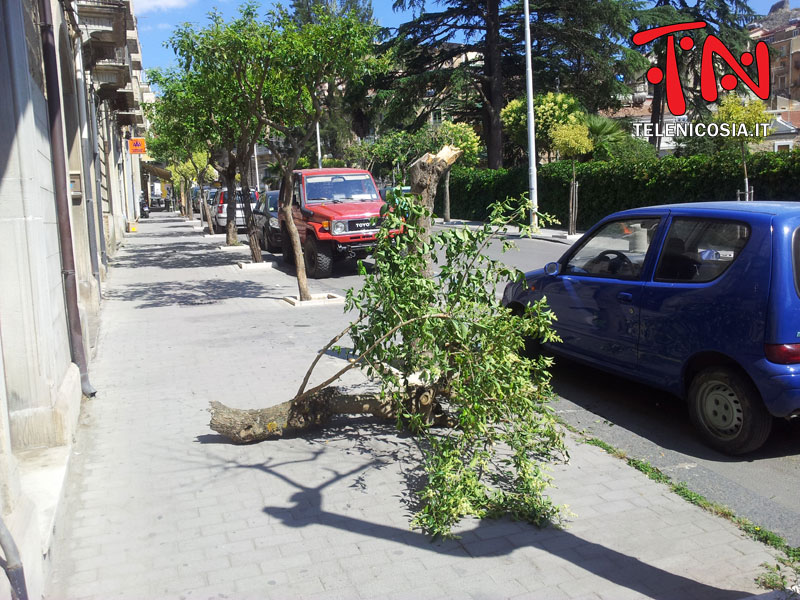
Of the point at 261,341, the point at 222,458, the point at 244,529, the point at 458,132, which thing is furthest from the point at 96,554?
the point at 458,132

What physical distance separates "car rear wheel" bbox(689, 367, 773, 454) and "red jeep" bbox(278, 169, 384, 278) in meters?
9.61

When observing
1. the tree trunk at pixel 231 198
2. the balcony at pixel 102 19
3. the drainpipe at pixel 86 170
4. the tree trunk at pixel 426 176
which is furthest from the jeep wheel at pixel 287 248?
the tree trunk at pixel 426 176

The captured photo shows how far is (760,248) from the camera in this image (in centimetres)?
477

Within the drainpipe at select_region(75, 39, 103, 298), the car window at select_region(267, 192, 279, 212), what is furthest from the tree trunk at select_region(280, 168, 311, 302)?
the car window at select_region(267, 192, 279, 212)

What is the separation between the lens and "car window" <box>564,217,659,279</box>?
588 centimetres

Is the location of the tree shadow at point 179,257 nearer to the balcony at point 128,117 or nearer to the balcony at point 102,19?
the balcony at point 128,117

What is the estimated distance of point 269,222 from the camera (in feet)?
67.3

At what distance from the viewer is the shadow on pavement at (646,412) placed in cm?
514

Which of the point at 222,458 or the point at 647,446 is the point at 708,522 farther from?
the point at 222,458

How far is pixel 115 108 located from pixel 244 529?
20.6 metres

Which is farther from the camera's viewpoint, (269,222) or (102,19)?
(269,222)

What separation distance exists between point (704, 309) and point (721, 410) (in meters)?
0.70

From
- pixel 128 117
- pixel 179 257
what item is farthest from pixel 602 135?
pixel 128 117

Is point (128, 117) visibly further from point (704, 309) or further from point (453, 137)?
point (704, 309)
